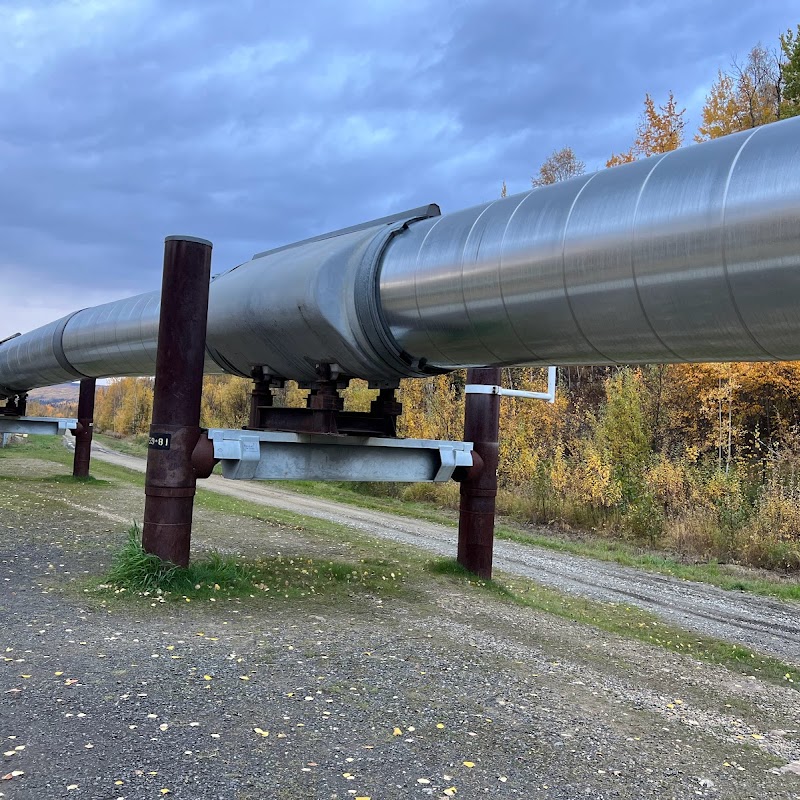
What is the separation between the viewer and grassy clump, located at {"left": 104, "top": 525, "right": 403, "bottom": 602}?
19.1 ft

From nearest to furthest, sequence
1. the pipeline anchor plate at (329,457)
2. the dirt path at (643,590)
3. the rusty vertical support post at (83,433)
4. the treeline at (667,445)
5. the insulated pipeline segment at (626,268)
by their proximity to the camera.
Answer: the insulated pipeline segment at (626,268) → the pipeline anchor plate at (329,457) → the dirt path at (643,590) → the treeline at (667,445) → the rusty vertical support post at (83,433)

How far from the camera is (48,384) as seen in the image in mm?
12367

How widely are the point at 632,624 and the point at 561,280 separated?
4338 mm

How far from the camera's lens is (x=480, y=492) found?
7820mm

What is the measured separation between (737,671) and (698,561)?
705cm

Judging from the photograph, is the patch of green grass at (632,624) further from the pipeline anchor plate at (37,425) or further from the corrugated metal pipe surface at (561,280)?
the pipeline anchor plate at (37,425)

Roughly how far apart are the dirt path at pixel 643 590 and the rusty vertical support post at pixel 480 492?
1627 mm

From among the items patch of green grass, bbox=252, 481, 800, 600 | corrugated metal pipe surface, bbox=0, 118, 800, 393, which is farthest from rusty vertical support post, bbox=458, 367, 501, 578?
patch of green grass, bbox=252, 481, 800, 600

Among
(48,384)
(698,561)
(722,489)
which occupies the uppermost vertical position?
(48,384)

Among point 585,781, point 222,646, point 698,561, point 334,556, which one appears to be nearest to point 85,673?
point 222,646

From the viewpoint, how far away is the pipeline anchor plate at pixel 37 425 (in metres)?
14.9

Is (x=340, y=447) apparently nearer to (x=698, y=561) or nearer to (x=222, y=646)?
(x=222, y=646)

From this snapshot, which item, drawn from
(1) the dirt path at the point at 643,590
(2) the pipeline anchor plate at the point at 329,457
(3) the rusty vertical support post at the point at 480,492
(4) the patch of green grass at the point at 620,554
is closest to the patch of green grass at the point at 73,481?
(1) the dirt path at the point at 643,590

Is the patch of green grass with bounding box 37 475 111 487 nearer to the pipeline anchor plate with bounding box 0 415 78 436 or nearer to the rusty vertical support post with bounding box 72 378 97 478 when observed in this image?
the rusty vertical support post with bounding box 72 378 97 478
